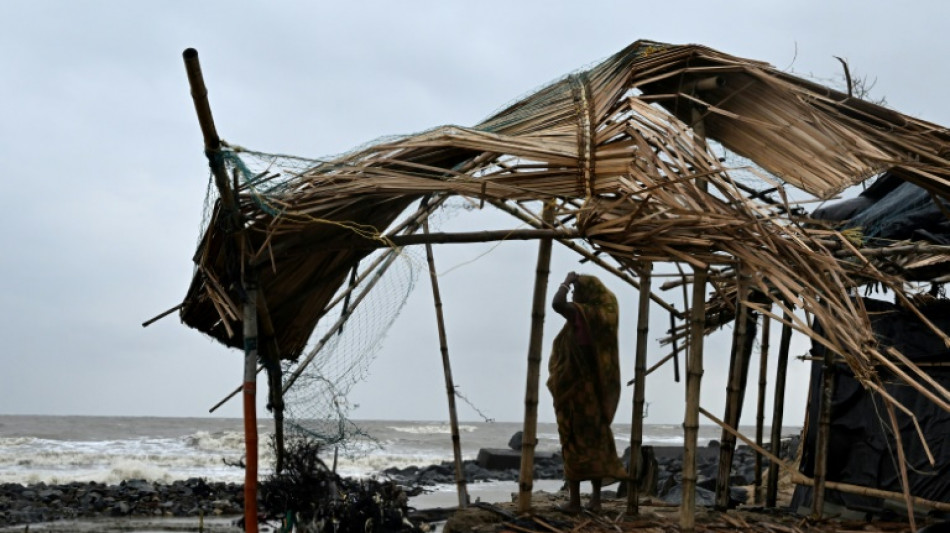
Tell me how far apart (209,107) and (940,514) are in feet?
18.1

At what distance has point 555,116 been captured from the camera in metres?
5.05

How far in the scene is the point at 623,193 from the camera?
4.50 m

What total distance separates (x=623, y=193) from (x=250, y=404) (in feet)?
6.41

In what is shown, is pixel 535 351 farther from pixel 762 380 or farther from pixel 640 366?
pixel 762 380

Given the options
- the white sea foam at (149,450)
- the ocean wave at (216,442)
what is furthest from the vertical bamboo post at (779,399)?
the ocean wave at (216,442)

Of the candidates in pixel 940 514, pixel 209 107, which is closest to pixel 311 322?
pixel 209 107

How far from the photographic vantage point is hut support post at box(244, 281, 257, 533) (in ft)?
15.4

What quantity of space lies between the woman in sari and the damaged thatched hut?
1.81 ft

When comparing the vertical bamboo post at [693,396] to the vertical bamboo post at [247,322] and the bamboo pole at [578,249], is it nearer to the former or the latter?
the bamboo pole at [578,249]

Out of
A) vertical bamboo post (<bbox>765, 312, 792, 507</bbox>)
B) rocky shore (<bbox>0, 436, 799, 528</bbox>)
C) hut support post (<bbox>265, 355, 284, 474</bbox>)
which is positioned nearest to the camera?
hut support post (<bbox>265, 355, 284, 474</bbox>)

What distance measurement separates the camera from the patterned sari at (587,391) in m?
6.38

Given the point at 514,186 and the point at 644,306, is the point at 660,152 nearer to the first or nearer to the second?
the point at 514,186

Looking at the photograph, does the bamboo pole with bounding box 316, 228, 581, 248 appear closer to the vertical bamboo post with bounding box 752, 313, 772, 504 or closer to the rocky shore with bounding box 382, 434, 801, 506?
the vertical bamboo post with bounding box 752, 313, 772, 504

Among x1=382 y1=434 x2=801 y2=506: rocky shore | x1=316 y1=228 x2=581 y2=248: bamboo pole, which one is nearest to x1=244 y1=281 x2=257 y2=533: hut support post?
x1=316 y1=228 x2=581 y2=248: bamboo pole
